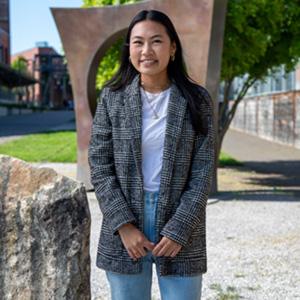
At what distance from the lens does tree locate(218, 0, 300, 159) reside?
11.7 metres

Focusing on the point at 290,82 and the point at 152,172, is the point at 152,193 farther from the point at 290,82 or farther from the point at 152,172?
the point at 290,82

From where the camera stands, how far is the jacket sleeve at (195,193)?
2408 millimetres

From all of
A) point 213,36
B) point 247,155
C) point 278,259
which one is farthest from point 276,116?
point 278,259

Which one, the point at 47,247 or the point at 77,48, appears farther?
the point at 77,48

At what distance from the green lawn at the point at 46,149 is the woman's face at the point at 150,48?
14.7 meters

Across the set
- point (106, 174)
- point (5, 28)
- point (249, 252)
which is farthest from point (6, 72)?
point (106, 174)

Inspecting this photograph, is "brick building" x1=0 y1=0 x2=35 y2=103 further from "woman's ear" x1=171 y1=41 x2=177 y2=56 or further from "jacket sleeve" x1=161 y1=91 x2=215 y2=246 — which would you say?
"jacket sleeve" x1=161 y1=91 x2=215 y2=246

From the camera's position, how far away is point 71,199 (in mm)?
2711

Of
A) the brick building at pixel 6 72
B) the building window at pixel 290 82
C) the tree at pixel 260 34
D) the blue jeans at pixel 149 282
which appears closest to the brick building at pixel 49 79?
the brick building at pixel 6 72

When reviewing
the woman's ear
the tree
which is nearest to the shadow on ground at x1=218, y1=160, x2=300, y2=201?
the tree

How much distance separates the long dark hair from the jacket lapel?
0.14 feet

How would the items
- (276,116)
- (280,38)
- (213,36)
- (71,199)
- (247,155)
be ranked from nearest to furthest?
(71,199), (213,36), (280,38), (247,155), (276,116)

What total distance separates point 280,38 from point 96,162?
11612 mm

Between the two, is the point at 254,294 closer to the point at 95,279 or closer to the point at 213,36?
the point at 95,279
